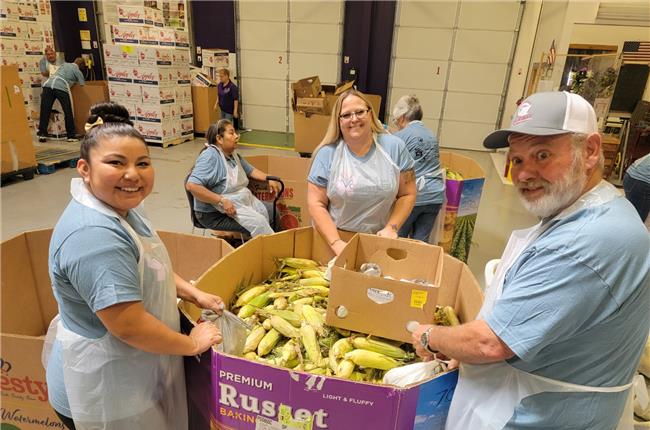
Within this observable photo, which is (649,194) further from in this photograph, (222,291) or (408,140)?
(222,291)

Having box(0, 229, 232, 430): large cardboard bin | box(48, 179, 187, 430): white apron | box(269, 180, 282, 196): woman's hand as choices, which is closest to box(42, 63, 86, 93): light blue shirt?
box(269, 180, 282, 196): woman's hand

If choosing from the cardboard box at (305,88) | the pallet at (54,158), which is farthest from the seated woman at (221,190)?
the pallet at (54,158)

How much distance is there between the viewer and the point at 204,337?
1.30 metres

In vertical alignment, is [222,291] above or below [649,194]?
below

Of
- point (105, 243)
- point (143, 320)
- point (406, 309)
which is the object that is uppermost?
point (105, 243)

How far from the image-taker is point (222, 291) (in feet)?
5.81

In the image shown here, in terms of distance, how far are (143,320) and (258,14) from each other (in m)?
10.6

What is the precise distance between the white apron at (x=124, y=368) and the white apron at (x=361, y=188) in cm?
112

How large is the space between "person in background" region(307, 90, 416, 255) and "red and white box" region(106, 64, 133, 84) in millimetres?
7079

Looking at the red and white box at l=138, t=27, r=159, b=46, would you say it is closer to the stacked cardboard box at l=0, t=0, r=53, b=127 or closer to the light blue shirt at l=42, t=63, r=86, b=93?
the light blue shirt at l=42, t=63, r=86, b=93

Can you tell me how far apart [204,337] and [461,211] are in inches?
117

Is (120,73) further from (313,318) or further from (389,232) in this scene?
(313,318)

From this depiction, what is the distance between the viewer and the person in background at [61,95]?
7.92 m

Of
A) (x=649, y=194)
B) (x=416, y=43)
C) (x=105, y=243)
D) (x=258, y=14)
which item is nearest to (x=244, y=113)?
(x=258, y=14)
